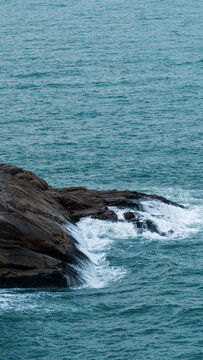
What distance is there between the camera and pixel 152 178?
7331cm

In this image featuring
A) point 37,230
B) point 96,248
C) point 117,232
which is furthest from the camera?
point 117,232

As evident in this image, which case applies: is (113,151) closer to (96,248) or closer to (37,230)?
(96,248)

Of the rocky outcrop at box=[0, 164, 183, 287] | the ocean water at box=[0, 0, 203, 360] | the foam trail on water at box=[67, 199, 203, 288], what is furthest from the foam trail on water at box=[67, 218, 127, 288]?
the rocky outcrop at box=[0, 164, 183, 287]

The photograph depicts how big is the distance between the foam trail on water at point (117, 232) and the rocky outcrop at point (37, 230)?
32.9 inches

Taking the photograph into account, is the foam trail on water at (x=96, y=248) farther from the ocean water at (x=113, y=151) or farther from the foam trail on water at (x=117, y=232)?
the ocean water at (x=113, y=151)

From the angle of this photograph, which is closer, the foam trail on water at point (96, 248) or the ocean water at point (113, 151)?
the ocean water at point (113, 151)

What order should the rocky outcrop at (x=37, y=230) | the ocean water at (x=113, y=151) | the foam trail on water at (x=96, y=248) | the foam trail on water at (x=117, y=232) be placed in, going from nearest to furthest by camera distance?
the ocean water at (x=113, y=151), the rocky outcrop at (x=37, y=230), the foam trail on water at (x=96, y=248), the foam trail on water at (x=117, y=232)

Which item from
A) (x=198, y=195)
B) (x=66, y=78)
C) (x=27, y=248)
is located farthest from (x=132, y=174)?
(x=66, y=78)

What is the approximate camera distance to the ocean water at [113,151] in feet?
139

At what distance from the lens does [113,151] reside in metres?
80.9

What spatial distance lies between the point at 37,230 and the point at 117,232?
9970 mm

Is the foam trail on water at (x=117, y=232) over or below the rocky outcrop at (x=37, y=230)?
below

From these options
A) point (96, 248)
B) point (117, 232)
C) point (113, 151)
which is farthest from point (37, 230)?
point (113, 151)

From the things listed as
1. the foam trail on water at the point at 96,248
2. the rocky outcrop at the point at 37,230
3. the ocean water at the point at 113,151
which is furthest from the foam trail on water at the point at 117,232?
the rocky outcrop at the point at 37,230
